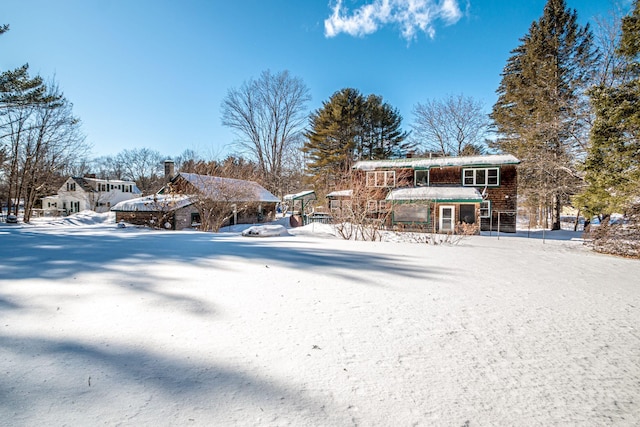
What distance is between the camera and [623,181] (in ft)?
33.2

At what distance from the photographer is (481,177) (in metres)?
20.1

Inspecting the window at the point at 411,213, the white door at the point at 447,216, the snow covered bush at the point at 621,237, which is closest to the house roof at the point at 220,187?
the window at the point at 411,213

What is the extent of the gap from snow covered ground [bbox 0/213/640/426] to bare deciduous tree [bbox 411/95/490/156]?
2474 cm

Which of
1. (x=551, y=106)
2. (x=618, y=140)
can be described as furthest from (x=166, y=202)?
(x=551, y=106)

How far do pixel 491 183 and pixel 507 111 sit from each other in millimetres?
8455

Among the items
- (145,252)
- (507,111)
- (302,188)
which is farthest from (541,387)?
(302,188)

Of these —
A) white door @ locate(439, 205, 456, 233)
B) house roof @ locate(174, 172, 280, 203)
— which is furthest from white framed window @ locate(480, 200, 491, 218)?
house roof @ locate(174, 172, 280, 203)

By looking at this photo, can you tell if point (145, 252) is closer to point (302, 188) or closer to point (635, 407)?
point (635, 407)

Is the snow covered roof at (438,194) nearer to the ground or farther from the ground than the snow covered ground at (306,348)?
farther from the ground

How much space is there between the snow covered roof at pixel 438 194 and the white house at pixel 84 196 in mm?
39173

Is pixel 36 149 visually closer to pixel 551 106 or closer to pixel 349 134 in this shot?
pixel 349 134

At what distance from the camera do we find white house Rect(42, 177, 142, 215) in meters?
37.7

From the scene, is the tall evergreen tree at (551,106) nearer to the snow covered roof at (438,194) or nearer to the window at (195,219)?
the snow covered roof at (438,194)

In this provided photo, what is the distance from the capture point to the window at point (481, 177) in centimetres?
1980
